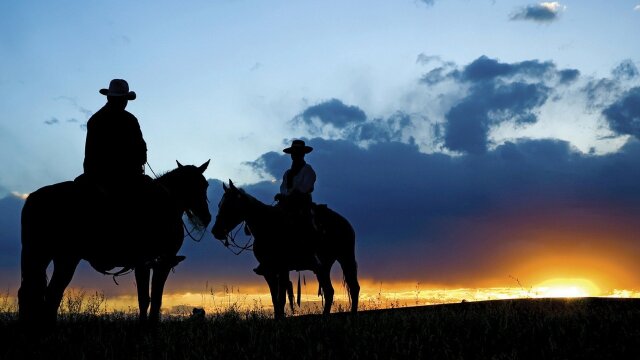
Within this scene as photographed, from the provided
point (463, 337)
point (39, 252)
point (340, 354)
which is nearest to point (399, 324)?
point (463, 337)

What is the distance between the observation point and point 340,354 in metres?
6.64

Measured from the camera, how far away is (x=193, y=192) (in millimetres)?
10398

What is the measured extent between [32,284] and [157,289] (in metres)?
1.88

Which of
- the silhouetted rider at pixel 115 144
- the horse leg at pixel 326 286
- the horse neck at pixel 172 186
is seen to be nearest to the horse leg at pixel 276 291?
the horse leg at pixel 326 286

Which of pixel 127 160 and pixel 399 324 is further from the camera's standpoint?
pixel 127 160

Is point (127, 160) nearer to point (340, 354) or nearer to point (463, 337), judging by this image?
point (340, 354)

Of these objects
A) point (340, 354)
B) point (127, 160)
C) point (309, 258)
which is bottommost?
point (340, 354)

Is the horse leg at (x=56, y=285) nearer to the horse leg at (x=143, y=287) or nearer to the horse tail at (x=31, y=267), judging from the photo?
the horse tail at (x=31, y=267)

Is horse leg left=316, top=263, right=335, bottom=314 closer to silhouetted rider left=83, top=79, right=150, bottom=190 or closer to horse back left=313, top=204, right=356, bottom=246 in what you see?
horse back left=313, top=204, right=356, bottom=246

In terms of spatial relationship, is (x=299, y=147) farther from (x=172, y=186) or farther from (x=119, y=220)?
(x=119, y=220)

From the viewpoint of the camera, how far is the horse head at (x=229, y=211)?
13156 millimetres

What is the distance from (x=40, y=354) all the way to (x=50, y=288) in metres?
1.42

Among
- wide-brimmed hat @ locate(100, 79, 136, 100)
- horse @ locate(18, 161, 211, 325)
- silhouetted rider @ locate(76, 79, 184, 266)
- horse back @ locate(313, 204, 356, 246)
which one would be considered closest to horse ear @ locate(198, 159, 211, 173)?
horse @ locate(18, 161, 211, 325)

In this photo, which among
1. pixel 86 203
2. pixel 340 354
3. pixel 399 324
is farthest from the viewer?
pixel 86 203
